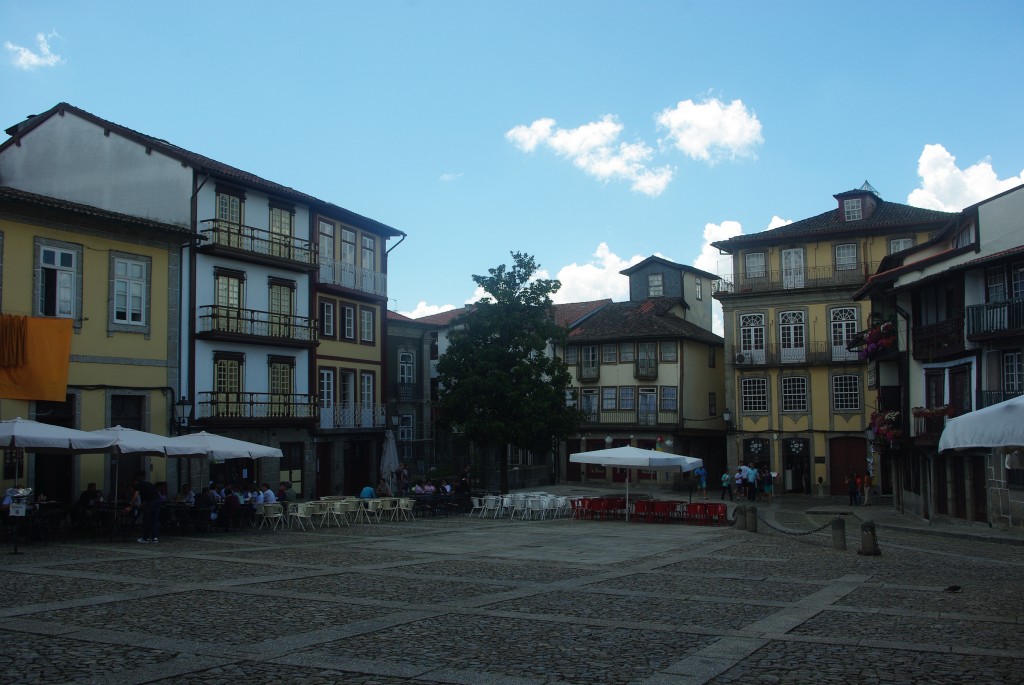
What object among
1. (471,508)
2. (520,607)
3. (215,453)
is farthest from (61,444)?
(471,508)

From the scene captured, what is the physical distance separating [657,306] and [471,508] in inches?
1061

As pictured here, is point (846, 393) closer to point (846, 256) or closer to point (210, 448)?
point (846, 256)

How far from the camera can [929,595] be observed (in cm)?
1455

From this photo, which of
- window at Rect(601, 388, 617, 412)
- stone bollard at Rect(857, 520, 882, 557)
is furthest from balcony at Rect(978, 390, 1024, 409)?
window at Rect(601, 388, 617, 412)

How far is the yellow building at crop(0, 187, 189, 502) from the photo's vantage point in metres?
26.5

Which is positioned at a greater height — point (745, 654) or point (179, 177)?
point (179, 177)

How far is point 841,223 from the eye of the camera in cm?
5053

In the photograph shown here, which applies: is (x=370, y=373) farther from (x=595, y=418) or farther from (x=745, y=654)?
(x=745, y=654)

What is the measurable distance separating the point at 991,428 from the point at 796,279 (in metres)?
40.5

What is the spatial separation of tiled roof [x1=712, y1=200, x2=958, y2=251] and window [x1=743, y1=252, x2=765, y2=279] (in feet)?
2.64

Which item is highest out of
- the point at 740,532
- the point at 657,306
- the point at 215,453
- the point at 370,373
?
the point at 657,306

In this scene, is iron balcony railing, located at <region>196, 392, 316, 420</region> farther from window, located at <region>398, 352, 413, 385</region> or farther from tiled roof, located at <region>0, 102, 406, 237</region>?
window, located at <region>398, 352, 413, 385</region>

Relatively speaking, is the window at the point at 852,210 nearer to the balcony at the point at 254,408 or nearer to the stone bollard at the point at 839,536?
the balcony at the point at 254,408

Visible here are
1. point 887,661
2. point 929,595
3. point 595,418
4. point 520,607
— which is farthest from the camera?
point 595,418
